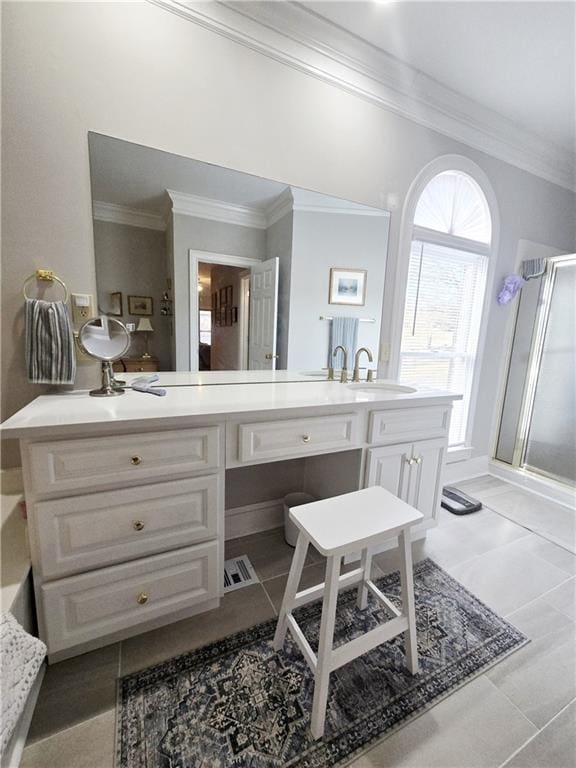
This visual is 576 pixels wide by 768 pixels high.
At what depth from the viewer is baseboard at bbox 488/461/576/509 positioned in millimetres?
2457

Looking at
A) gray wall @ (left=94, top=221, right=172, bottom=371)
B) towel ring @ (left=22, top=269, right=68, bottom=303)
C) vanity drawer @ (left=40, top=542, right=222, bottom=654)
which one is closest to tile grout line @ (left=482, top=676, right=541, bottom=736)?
vanity drawer @ (left=40, top=542, right=222, bottom=654)

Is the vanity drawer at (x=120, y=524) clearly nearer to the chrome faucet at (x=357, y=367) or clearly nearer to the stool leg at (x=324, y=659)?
the stool leg at (x=324, y=659)

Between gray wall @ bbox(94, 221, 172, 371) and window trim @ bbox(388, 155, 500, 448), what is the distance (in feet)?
4.89

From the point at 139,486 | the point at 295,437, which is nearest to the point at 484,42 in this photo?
the point at 295,437

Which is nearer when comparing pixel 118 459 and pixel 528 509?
pixel 118 459

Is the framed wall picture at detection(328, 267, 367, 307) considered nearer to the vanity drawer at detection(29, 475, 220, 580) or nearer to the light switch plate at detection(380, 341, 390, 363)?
the light switch plate at detection(380, 341, 390, 363)

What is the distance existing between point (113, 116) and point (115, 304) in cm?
76

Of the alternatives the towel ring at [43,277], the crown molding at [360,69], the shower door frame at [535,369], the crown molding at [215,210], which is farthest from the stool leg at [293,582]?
the shower door frame at [535,369]

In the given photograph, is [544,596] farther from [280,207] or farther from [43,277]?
[43,277]

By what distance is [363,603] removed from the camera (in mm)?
1427

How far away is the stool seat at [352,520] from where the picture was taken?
0.98 meters

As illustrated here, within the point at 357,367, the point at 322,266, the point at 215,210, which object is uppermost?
the point at 215,210

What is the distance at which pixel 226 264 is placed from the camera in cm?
164

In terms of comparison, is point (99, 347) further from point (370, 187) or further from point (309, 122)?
point (370, 187)
